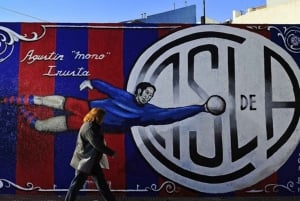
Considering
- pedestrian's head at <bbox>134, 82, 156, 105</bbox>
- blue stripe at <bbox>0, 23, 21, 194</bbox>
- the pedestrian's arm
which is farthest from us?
pedestrian's head at <bbox>134, 82, 156, 105</bbox>

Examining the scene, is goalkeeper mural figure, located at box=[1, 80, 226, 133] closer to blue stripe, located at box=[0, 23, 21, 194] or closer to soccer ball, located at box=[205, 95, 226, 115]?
soccer ball, located at box=[205, 95, 226, 115]

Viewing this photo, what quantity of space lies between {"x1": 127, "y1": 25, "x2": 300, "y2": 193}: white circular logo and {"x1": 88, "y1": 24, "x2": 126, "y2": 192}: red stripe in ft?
1.04

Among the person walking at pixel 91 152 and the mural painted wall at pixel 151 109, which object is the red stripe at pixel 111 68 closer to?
the mural painted wall at pixel 151 109

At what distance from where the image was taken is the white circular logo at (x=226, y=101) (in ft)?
31.9

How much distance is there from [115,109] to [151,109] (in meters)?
0.67

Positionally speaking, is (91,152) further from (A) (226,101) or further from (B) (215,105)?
(A) (226,101)

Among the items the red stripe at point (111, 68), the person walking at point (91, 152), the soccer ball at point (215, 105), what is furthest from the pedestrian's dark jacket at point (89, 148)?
the soccer ball at point (215, 105)

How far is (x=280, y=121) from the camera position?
9781mm

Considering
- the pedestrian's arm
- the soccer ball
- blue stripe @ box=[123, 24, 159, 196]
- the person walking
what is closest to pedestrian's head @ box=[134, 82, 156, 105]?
blue stripe @ box=[123, 24, 159, 196]

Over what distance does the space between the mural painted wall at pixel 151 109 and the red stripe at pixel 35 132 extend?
2 centimetres

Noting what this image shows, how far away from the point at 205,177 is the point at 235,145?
2.67 ft

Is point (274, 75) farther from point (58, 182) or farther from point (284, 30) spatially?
point (58, 182)

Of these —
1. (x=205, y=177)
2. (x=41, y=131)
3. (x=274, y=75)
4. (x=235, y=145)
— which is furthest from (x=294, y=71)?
(x=41, y=131)

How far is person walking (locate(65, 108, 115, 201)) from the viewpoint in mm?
8078
